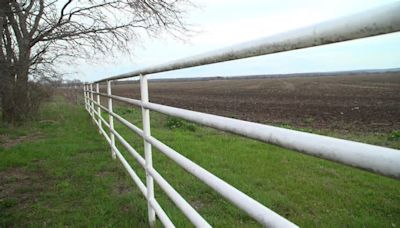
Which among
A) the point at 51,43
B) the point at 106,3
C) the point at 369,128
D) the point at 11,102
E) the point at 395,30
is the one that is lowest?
the point at 369,128

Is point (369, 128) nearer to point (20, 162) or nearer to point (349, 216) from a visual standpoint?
point (349, 216)

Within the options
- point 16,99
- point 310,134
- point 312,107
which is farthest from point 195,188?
point 312,107

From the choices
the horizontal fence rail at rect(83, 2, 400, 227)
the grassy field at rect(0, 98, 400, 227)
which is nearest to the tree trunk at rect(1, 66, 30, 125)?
the grassy field at rect(0, 98, 400, 227)

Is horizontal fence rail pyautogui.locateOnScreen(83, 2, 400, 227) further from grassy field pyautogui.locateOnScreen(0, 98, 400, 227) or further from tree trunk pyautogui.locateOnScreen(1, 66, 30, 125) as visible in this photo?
tree trunk pyautogui.locateOnScreen(1, 66, 30, 125)

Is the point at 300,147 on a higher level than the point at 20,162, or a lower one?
higher

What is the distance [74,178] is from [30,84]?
7.64 m

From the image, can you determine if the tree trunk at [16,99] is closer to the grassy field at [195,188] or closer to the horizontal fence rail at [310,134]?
the grassy field at [195,188]

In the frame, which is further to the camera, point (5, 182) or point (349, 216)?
point (5, 182)

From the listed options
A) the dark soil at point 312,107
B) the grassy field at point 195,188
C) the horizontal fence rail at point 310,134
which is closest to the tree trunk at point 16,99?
the grassy field at point 195,188

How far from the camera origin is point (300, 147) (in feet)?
3.10

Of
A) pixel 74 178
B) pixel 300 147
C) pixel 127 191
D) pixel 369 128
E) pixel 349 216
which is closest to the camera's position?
pixel 300 147

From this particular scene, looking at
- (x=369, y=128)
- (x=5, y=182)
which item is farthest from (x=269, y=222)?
(x=369, y=128)

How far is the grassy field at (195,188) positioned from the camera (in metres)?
3.39

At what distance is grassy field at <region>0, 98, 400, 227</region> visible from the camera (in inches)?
134
